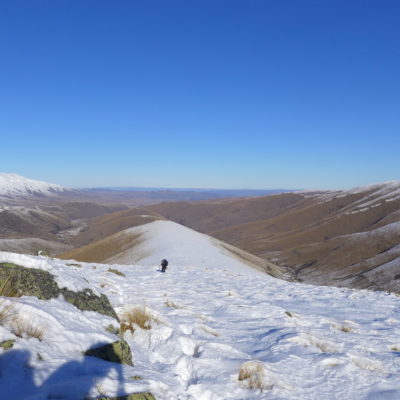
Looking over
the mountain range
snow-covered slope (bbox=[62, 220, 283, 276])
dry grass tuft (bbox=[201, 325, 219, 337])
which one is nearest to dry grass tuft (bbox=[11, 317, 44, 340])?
the mountain range

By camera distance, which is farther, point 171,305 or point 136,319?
point 171,305

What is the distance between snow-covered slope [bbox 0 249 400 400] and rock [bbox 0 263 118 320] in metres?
0.26

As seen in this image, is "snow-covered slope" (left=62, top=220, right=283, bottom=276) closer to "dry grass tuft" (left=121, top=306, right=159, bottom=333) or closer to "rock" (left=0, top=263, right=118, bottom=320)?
"dry grass tuft" (left=121, top=306, right=159, bottom=333)

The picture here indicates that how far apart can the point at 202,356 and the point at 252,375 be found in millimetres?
1309

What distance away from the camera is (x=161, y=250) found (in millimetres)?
51031

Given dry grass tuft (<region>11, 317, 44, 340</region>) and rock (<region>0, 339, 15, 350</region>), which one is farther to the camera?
dry grass tuft (<region>11, 317, 44, 340</region>)

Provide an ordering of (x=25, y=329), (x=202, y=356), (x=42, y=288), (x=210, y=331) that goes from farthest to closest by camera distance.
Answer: (x=210, y=331), (x=202, y=356), (x=42, y=288), (x=25, y=329)

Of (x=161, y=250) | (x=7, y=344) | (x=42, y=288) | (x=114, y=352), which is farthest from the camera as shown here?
(x=161, y=250)

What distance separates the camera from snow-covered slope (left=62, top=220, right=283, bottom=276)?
4434cm

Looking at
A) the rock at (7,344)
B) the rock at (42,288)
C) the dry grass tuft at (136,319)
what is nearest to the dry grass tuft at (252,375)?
the dry grass tuft at (136,319)

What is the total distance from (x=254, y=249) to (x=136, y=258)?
86.8 metres

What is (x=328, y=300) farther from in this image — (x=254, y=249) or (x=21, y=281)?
(x=254, y=249)

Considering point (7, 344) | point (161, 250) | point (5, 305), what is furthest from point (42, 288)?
point (161, 250)

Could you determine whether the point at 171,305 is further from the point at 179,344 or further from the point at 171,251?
the point at 171,251
